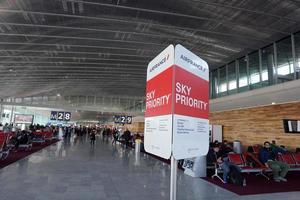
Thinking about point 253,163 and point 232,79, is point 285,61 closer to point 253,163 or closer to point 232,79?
point 232,79

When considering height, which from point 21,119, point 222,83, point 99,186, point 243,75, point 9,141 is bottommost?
point 99,186

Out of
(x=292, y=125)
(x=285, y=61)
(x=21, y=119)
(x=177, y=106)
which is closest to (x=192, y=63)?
(x=177, y=106)

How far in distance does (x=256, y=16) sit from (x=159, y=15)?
4585mm

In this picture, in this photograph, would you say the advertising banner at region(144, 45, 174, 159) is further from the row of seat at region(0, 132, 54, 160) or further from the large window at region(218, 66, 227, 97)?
the large window at region(218, 66, 227, 97)

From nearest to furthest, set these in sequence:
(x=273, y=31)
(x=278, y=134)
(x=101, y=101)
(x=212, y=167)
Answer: (x=212, y=167)
(x=273, y=31)
(x=278, y=134)
(x=101, y=101)

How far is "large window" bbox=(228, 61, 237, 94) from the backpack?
1093 centimetres

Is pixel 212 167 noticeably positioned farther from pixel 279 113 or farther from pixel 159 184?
pixel 279 113

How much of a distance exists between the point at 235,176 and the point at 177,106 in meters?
7.11

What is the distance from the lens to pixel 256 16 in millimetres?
10703

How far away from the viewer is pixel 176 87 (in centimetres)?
160

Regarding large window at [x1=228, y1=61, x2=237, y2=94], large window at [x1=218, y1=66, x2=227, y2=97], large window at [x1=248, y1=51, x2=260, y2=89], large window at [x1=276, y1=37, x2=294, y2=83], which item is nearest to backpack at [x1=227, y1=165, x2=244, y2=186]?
large window at [x1=276, y1=37, x2=294, y2=83]

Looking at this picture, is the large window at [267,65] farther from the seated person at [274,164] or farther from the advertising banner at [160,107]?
the advertising banner at [160,107]

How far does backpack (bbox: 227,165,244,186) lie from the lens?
7.48 metres

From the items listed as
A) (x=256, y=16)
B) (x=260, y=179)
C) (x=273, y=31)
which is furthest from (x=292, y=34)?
(x=260, y=179)
